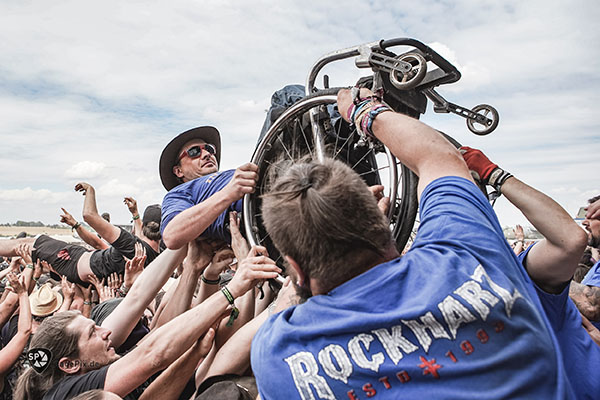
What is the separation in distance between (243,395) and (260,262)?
1.97ft

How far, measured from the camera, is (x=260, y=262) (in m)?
2.19

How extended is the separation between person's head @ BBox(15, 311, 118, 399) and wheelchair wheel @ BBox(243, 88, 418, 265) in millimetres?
1063

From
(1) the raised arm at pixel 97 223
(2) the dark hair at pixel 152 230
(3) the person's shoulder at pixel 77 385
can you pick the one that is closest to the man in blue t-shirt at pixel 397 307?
(3) the person's shoulder at pixel 77 385

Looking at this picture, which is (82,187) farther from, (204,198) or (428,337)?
(428,337)

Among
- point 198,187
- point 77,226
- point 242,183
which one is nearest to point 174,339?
point 242,183

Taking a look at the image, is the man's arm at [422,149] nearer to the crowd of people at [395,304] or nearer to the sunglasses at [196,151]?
the crowd of people at [395,304]

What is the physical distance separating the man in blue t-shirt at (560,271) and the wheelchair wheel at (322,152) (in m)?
0.63

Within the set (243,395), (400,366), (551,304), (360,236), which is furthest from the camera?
(243,395)

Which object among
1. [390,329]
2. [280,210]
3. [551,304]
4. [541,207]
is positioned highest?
[280,210]

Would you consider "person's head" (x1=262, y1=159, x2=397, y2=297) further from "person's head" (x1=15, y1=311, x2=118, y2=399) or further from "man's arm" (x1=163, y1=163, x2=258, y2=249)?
"person's head" (x1=15, y1=311, x2=118, y2=399)

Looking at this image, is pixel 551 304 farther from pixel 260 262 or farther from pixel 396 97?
pixel 260 262

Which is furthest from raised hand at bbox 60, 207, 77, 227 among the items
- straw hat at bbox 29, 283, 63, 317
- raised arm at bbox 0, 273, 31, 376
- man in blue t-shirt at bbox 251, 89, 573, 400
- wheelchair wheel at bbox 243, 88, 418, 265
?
man in blue t-shirt at bbox 251, 89, 573, 400

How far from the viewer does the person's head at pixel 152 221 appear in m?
5.18

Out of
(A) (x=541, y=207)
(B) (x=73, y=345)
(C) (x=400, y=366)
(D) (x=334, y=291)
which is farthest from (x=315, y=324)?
(B) (x=73, y=345)
